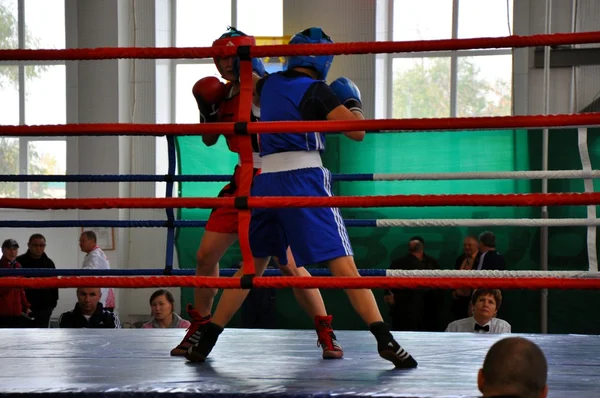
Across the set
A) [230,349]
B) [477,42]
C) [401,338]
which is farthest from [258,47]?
[401,338]

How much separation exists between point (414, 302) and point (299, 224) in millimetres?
4104

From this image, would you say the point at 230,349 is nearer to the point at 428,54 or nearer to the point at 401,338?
the point at 401,338

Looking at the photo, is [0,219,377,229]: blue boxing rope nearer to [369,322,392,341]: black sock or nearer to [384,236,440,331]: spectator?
[369,322,392,341]: black sock

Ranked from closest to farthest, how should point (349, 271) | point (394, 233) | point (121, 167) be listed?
point (349, 271)
point (394, 233)
point (121, 167)

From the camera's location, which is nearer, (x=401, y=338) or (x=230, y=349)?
(x=230, y=349)

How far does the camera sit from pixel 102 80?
9.19 m

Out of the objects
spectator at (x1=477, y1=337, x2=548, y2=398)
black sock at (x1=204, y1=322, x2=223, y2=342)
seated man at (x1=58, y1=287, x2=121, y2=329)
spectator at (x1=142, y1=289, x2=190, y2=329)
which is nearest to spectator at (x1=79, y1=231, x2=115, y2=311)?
seated man at (x1=58, y1=287, x2=121, y2=329)

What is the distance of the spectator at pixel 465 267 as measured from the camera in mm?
6398

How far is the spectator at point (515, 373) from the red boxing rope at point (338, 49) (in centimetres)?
103

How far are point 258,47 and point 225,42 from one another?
44cm

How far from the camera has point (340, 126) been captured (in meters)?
2.38

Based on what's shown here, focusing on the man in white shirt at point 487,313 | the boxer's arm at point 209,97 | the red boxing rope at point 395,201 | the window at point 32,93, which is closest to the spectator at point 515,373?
the red boxing rope at point 395,201

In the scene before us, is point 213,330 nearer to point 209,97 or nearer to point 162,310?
point 209,97

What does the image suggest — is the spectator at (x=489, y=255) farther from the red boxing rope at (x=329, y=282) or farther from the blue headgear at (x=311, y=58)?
the red boxing rope at (x=329, y=282)
